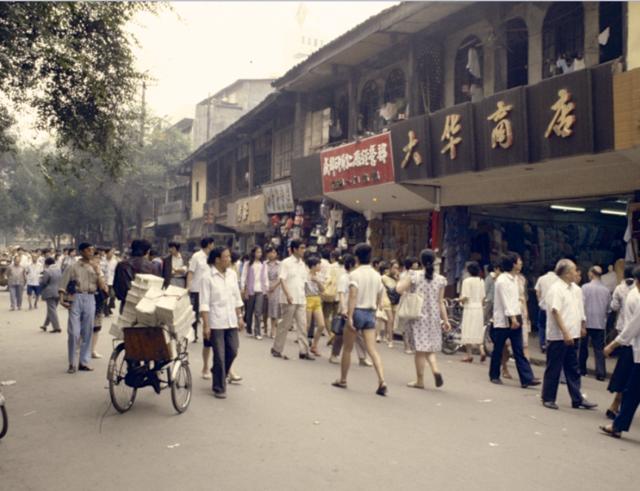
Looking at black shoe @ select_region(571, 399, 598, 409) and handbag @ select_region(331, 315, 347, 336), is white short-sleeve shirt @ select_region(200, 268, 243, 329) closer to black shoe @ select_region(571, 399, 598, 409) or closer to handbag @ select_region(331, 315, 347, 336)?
handbag @ select_region(331, 315, 347, 336)

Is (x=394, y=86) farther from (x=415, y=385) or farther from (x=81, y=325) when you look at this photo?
(x=81, y=325)

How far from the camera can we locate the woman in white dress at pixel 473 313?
11734 mm

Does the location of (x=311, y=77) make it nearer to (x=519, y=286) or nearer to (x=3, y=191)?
(x=519, y=286)

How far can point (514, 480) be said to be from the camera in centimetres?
488

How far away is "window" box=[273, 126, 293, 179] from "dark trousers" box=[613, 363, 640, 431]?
63.4 ft

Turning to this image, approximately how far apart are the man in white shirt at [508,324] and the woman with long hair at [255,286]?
576cm

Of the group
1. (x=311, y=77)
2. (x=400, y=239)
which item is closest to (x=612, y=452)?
(x=400, y=239)

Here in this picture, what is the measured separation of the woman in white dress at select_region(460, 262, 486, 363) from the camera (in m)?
11.7

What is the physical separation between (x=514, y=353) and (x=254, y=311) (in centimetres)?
635

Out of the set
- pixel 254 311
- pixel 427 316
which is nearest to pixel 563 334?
pixel 427 316

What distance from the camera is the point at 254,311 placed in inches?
546

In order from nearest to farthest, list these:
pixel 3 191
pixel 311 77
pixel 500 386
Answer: pixel 500 386
pixel 311 77
pixel 3 191

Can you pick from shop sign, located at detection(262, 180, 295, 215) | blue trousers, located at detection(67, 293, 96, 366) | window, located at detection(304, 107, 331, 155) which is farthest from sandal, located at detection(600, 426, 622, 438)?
shop sign, located at detection(262, 180, 295, 215)

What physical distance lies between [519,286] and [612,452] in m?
4.18
